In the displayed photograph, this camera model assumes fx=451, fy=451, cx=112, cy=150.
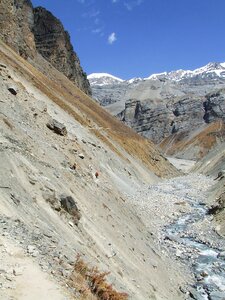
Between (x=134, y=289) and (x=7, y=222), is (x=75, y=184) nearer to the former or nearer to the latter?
(x=134, y=289)

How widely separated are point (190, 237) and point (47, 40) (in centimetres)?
10548

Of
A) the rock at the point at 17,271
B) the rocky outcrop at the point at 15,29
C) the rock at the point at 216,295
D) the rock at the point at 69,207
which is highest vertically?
the rocky outcrop at the point at 15,29

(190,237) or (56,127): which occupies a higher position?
(56,127)

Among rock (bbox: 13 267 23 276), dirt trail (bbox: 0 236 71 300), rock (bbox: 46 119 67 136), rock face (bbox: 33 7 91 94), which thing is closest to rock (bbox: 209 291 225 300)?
dirt trail (bbox: 0 236 71 300)

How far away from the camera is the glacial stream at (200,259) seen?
21.9m

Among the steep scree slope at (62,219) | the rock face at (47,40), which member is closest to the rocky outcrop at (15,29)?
the rock face at (47,40)

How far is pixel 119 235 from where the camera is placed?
2391 centimetres

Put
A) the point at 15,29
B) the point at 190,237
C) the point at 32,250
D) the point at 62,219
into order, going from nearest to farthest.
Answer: the point at 32,250, the point at 62,219, the point at 190,237, the point at 15,29

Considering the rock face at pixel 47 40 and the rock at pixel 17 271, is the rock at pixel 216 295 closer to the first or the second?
the rock at pixel 17 271

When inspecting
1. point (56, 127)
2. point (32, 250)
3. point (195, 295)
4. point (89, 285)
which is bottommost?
point (195, 295)

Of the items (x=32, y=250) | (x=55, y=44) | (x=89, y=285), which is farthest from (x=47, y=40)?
(x=89, y=285)

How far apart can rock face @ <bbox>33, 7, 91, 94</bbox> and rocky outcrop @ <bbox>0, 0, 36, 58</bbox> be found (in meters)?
21.1

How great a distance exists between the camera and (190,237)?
3281cm

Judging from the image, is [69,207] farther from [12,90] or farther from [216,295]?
[12,90]
